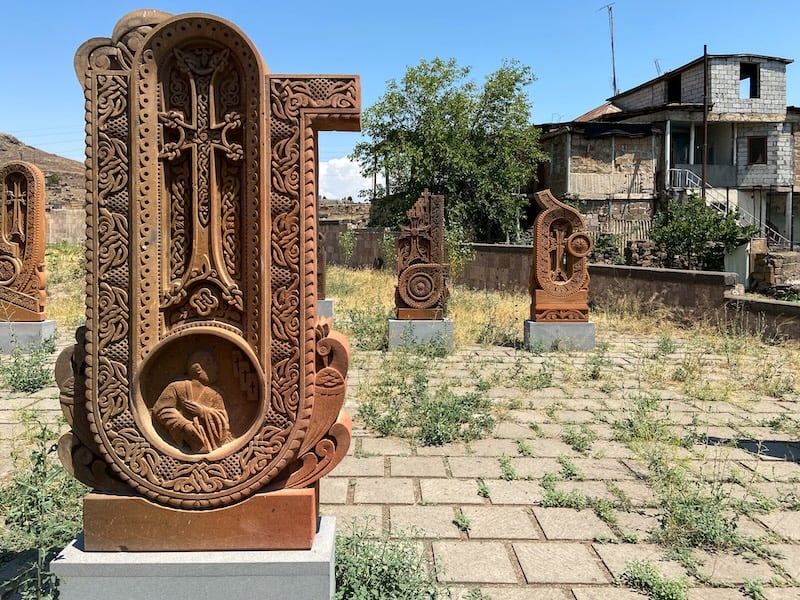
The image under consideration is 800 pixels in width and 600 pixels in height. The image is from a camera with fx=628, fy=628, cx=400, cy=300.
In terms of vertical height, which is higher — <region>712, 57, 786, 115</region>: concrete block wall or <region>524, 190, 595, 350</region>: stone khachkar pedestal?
<region>712, 57, 786, 115</region>: concrete block wall

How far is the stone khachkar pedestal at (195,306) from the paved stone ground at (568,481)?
3.94 feet

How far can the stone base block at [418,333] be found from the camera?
29.6ft

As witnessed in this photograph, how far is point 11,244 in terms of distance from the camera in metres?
8.61

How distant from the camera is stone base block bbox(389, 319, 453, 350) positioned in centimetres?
902

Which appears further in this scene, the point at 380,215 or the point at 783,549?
the point at 380,215

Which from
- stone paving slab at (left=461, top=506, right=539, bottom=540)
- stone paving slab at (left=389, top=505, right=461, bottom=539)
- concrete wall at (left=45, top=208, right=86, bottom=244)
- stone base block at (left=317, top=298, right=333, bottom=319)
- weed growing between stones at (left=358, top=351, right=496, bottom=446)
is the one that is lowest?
stone paving slab at (left=461, top=506, right=539, bottom=540)

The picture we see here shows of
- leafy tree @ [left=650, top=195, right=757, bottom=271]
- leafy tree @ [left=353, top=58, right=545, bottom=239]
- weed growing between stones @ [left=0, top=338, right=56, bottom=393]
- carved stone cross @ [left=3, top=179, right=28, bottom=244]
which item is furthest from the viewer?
leafy tree @ [left=353, top=58, right=545, bottom=239]

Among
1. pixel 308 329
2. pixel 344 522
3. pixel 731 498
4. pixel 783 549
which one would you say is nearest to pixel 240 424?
pixel 308 329

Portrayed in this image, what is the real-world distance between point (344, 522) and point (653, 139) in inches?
1041

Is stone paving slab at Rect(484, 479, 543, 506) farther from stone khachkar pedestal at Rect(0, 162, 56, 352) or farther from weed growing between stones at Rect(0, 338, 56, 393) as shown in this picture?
stone khachkar pedestal at Rect(0, 162, 56, 352)

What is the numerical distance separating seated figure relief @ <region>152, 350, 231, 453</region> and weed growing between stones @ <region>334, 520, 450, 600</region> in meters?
0.76

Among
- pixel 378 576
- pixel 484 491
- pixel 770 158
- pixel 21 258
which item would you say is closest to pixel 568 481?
pixel 484 491

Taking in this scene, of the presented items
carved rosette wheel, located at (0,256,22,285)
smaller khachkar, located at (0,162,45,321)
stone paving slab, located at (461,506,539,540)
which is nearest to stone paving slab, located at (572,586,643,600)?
stone paving slab, located at (461,506,539,540)

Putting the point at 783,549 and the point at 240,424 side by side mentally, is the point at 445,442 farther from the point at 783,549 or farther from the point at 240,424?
the point at 240,424
